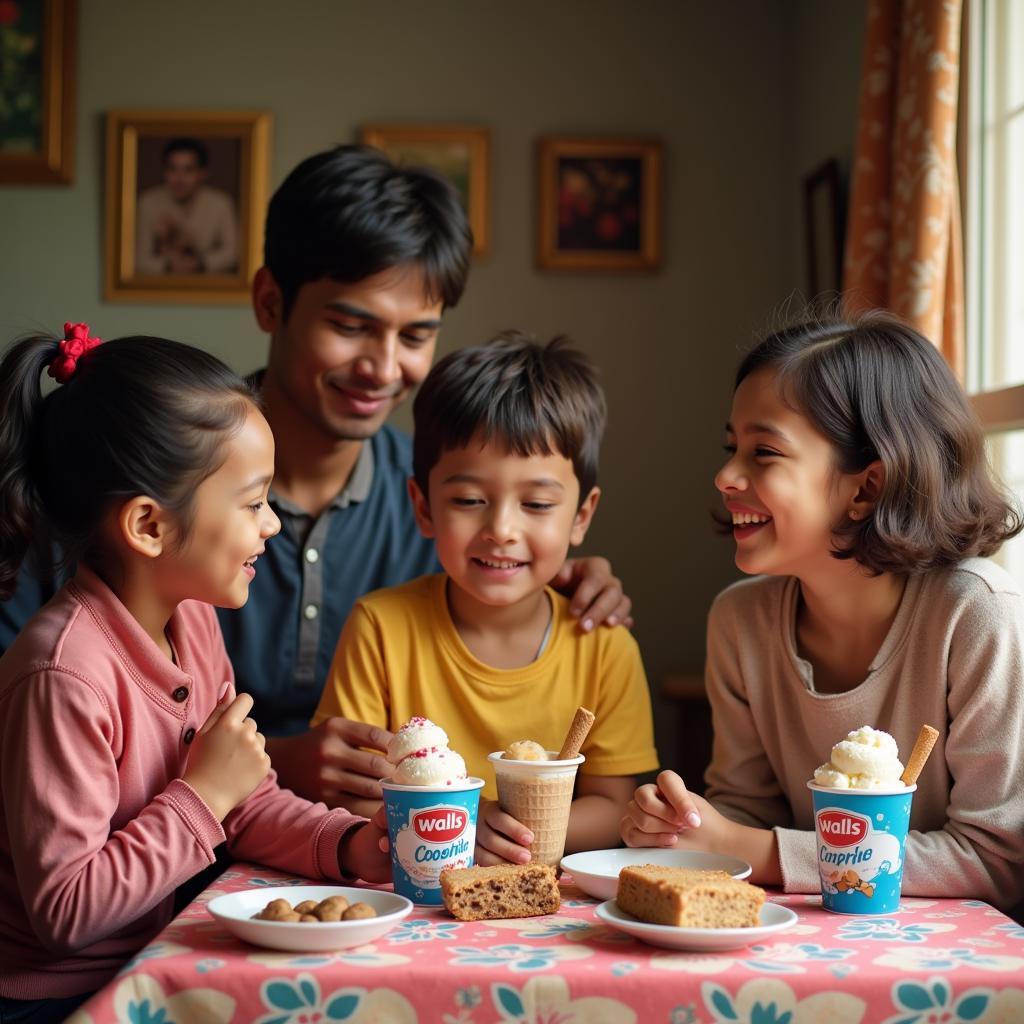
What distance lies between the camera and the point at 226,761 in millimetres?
1490

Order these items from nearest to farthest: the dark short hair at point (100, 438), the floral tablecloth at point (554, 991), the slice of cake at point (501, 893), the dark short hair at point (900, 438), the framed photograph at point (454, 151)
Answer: the floral tablecloth at point (554, 991)
the slice of cake at point (501, 893)
the dark short hair at point (100, 438)
the dark short hair at point (900, 438)
the framed photograph at point (454, 151)

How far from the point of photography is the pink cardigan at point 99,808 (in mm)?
1391

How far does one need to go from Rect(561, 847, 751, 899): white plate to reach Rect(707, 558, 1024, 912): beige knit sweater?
11 cm

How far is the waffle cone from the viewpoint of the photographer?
1.50 metres

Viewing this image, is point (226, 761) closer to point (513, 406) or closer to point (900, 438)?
point (513, 406)

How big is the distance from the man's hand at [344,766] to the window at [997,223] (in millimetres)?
1517

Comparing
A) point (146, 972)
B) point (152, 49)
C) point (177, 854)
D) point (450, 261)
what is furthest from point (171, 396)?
point (152, 49)

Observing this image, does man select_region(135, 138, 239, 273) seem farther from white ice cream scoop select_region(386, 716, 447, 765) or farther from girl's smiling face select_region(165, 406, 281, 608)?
white ice cream scoop select_region(386, 716, 447, 765)

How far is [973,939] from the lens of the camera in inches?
49.9

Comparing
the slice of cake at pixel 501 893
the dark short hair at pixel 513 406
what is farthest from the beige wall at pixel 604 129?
the slice of cake at pixel 501 893

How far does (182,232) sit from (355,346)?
6.64 feet

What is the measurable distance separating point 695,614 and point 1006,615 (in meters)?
2.63

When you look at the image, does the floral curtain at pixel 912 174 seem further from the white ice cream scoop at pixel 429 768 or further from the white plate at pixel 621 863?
the white ice cream scoop at pixel 429 768

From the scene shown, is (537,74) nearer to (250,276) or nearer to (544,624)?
(250,276)
